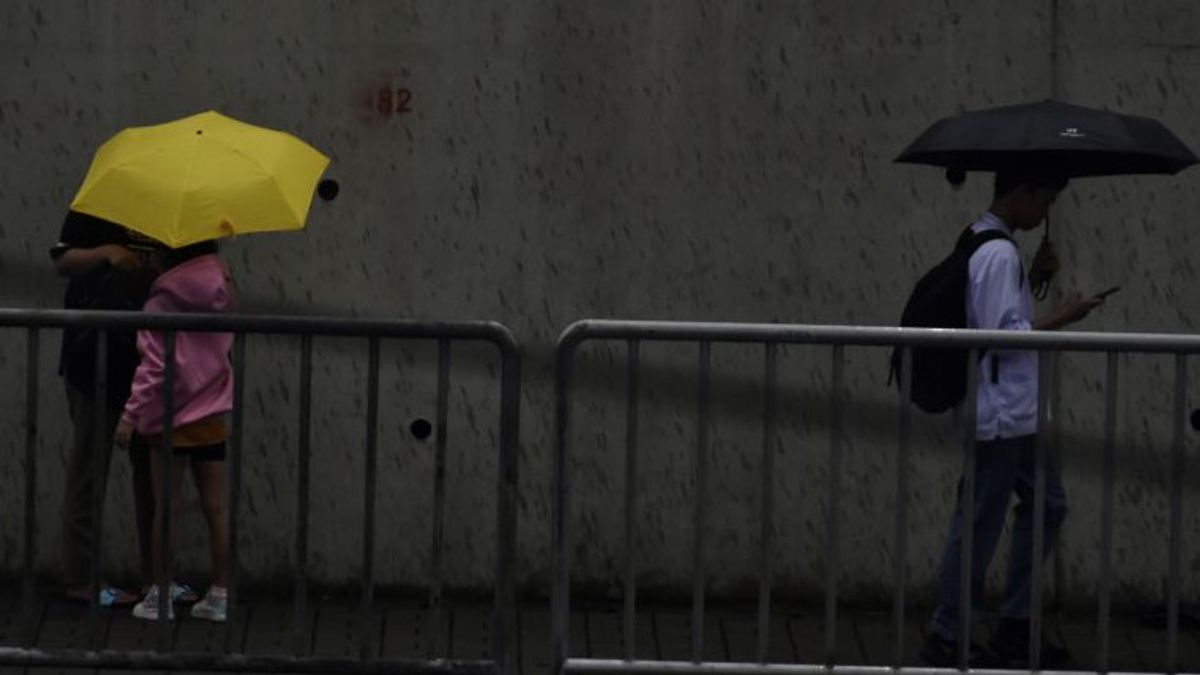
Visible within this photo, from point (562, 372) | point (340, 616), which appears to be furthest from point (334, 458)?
point (562, 372)

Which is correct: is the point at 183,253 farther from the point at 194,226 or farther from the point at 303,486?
the point at 303,486

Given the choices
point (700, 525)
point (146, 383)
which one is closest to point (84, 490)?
point (146, 383)

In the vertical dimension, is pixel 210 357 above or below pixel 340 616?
above

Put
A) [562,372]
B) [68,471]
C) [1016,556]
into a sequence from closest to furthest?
[562,372]
[1016,556]
[68,471]

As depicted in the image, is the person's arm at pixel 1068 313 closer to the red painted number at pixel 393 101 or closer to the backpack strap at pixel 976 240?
the backpack strap at pixel 976 240

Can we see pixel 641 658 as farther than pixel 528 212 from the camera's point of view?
No

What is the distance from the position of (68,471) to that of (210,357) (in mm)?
1042

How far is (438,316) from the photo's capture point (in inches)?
389

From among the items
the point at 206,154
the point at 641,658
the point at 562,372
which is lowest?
the point at 641,658

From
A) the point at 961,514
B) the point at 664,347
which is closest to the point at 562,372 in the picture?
the point at 961,514

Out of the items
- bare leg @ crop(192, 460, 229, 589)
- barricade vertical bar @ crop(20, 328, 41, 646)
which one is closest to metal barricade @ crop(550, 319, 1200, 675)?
barricade vertical bar @ crop(20, 328, 41, 646)

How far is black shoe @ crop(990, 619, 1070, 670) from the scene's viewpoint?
852 cm

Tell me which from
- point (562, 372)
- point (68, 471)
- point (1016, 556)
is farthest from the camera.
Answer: point (68, 471)

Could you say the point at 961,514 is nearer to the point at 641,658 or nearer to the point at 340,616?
the point at 641,658
